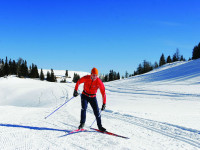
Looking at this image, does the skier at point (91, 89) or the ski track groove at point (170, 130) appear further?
the skier at point (91, 89)

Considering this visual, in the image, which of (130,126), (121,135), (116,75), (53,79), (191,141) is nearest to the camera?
(191,141)

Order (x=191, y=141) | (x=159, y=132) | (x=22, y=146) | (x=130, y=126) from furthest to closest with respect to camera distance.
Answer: (x=130, y=126) → (x=159, y=132) → (x=191, y=141) → (x=22, y=146)

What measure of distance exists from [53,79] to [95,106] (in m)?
89.9

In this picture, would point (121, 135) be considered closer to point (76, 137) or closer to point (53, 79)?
point (76, 137)

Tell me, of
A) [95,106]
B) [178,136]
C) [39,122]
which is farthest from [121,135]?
[39,122]

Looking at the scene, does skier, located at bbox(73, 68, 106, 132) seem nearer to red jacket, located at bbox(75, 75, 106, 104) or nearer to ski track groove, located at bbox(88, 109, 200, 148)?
red jacket, located at bbox(75, 75, 106, 104)

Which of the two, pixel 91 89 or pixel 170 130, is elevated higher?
pixel 91 89

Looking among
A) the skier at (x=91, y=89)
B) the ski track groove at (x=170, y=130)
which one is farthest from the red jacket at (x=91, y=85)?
the ski track groove at (x=170, y=130)

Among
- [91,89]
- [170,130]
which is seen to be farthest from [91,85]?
[170,130]

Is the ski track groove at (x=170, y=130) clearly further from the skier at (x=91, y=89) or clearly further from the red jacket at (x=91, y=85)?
the red jacket at (x=91, y=85)

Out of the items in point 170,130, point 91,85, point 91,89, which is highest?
point 91,85

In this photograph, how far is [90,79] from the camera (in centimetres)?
549

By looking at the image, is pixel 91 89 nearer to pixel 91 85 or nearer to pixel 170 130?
pixel 91 85

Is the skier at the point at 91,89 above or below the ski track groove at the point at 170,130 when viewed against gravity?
above
